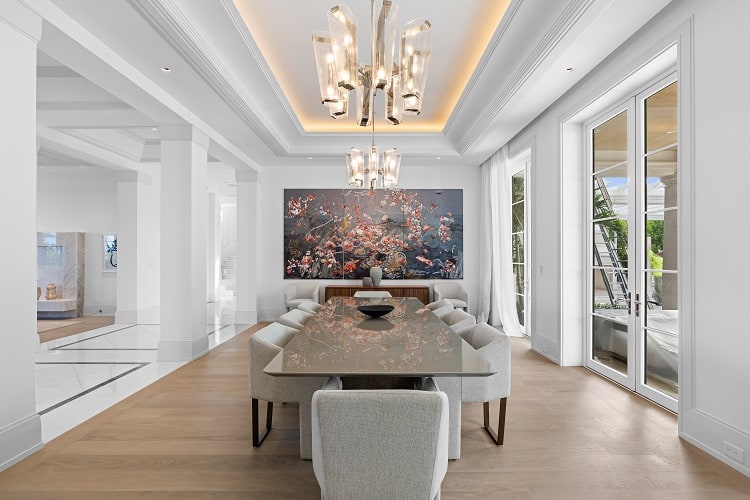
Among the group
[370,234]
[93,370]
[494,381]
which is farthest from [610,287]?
[93,370]

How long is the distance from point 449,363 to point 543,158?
404 cm

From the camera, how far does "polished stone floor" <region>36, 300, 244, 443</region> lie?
347cm

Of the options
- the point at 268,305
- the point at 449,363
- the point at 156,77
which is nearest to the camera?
the point at 449,363

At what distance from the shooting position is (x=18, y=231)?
2674 millimetres

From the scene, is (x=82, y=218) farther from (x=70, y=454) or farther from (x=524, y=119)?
(x=524, y=119)

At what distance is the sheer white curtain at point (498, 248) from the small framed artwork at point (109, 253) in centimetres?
736

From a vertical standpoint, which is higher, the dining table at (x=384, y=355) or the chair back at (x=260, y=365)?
the dining table at (x=384, y=355)

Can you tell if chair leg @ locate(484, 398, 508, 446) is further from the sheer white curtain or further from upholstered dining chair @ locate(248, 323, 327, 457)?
the sheer white curtain

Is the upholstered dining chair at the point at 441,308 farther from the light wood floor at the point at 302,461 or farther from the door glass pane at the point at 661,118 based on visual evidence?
the door glass pane at the point at 661,118

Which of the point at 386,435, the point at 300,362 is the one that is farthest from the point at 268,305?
the point at 386,435

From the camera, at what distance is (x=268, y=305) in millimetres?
7910

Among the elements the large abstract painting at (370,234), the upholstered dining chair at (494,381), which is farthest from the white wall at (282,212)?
the upholstered dining chair at (494,381)

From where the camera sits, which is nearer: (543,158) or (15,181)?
(15,181)

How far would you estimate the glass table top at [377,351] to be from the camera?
1.92 m
